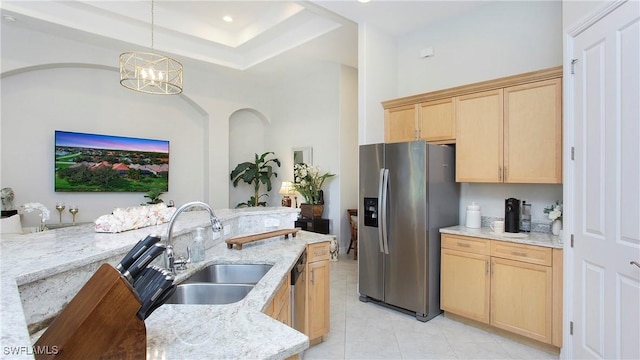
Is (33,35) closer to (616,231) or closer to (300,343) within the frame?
(300,343)

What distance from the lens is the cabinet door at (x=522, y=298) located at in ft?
8.54

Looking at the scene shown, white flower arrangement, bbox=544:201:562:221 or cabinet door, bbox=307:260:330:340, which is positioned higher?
white flower arrangement, bbox=544:201:562:221

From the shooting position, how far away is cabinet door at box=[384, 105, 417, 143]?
12.1 ft

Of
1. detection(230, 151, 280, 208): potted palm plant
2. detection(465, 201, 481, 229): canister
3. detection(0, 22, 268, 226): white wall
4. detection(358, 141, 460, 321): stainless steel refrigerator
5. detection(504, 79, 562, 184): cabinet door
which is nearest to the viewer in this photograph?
detection(504, 79, 562, 184): cabinet door

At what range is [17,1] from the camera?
391cm

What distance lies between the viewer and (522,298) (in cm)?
273

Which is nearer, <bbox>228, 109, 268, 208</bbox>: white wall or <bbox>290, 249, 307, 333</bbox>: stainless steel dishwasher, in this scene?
<bbox>290, 249, 307, 333</bbox>: stainless steel dishwasher

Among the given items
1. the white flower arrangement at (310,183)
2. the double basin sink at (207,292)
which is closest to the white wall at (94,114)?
the white flower arrangement at (310,183)

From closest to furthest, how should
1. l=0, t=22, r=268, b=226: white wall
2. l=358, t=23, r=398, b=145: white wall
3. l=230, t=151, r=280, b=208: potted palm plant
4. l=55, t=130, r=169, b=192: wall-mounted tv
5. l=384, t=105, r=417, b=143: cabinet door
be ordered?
l=384, t=105, r=417, b=143: cabinet door
l=358, t=23, r=398, b=145: white wall
l=0, t=22, r=268, b=226: white wall
l=55, t=130, r=169, b=192: wall-mounted tv
l=230, t=151, r=280, b=208: potted palm plant

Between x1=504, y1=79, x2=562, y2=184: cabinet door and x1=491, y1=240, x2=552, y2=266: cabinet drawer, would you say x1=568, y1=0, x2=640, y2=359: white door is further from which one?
x1=504, y1=79, x2=562, y2=184: cabinet door

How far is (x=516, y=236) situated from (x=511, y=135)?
0.91 meters

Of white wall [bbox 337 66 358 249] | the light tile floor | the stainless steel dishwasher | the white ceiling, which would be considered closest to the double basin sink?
the stainless steel dishwasher

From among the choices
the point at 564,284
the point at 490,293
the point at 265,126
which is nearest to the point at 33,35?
the point at 265,126

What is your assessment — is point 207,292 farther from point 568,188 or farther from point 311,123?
point 311,123
